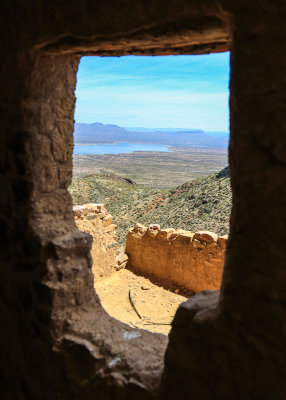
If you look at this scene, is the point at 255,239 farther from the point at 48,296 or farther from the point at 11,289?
the point at 11,289

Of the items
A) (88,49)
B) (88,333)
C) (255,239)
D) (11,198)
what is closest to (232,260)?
(255,239)

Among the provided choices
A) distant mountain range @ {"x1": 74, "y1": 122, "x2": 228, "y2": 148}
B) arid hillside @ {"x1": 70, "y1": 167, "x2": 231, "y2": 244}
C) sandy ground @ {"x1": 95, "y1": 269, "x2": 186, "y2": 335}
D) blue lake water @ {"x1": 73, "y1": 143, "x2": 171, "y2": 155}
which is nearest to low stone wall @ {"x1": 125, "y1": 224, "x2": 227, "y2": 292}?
sandy ground @ {"x1": 95, "y1": 269, "x2": 186, "y2": 335}

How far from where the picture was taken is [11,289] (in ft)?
6.89

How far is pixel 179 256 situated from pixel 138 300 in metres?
1.08

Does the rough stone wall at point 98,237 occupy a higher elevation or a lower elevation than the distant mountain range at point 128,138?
lower

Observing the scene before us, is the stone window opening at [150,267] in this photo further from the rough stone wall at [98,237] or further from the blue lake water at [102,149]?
the blue lake water at [102,149]

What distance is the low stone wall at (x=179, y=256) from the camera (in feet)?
18.9

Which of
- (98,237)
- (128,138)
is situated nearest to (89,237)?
(98,237)

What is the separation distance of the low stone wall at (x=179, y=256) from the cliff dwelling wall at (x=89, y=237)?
395cm

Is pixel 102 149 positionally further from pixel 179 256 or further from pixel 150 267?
pixel 179 256

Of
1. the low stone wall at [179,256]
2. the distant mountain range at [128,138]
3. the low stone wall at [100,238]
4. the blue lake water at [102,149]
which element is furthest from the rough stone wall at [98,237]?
the distant mountain range at [128,138]

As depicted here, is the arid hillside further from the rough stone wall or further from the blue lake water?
the blue lake water

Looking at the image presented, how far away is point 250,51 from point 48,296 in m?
1.61

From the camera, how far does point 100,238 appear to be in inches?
257
